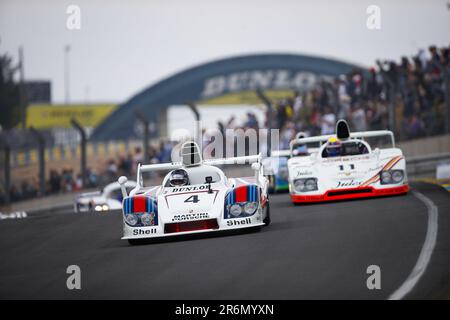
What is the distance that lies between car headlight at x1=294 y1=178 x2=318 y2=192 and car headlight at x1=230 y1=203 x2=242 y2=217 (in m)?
3.66

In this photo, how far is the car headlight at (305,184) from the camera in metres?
15.3

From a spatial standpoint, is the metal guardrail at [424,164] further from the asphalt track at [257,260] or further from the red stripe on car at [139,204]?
the red stripe on car at [139,204]

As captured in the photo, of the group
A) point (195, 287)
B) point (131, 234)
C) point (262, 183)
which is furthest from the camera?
point (262, 183)

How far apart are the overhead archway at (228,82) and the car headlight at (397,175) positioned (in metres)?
31.9

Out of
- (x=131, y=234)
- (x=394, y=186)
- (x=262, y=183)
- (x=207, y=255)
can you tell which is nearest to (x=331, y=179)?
(x=394, y=186)

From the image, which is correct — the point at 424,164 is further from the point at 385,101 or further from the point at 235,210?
the point at 235,210

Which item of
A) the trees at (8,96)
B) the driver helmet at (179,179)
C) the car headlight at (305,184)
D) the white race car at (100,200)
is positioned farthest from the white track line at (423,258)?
the trees at (8,96)

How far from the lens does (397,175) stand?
15055 mm

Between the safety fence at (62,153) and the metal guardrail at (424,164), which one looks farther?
the safety fence at (62,153)

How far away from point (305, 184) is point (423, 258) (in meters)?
6.28

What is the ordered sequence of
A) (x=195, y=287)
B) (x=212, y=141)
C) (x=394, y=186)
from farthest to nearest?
1. (x=212, y=141)
2. (x=394, y=186)
3. (x=195, y=287)
